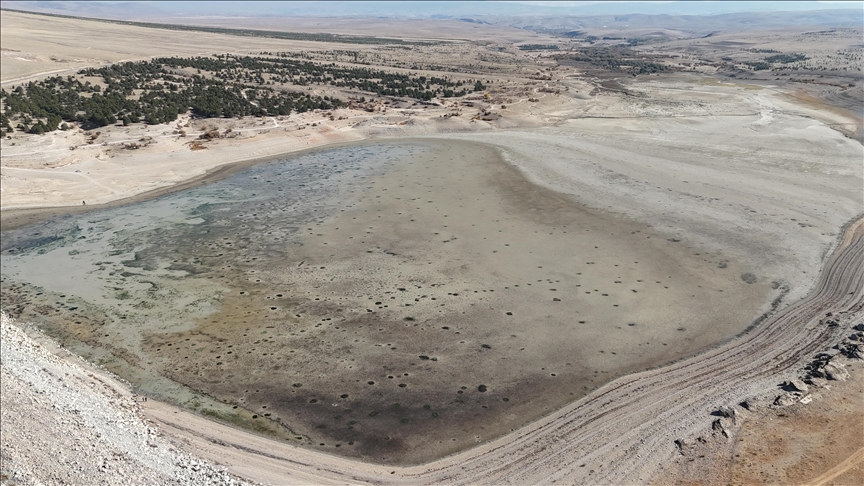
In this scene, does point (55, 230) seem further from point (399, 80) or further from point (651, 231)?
point (399, 80)

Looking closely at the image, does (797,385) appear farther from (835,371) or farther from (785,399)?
(835,371)

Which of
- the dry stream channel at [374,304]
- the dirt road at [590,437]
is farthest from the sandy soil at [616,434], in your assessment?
the dry stream channel at [374,304]

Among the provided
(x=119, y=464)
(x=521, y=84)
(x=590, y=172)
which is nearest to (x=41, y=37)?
(x=521, y=84)

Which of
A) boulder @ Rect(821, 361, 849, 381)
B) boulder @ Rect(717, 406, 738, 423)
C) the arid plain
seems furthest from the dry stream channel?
boulder @ Rect(821, 361, 849, 381)

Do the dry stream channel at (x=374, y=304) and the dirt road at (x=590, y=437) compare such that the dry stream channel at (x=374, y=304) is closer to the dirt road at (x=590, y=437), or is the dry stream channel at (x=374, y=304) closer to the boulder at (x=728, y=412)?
the dirt road at (x=590, y=437)

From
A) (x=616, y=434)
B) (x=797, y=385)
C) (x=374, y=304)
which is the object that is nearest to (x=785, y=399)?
(x=797, y=385)

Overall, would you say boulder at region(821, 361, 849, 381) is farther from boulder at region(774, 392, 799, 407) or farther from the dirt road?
boulder at region(774, 392, 799, 407)
